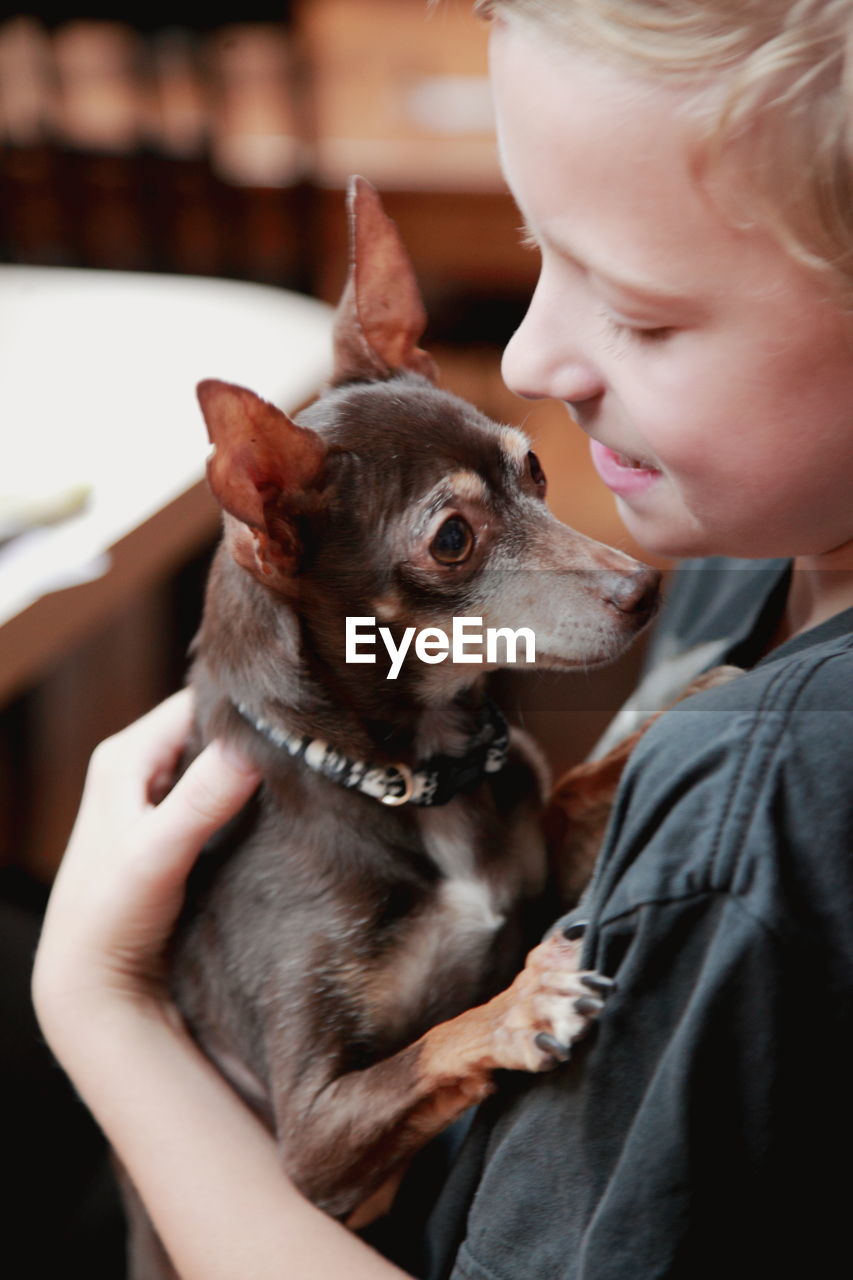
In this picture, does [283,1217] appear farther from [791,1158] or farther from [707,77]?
[707,77]

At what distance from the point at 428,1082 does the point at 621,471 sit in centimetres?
36

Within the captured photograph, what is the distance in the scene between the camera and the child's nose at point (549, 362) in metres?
0.60

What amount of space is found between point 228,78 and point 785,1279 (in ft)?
7.51

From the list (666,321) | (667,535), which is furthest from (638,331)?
(667,535)

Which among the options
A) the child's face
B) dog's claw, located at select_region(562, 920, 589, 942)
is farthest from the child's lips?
dog's claw, located at select_region(562, 920, 589, 942)

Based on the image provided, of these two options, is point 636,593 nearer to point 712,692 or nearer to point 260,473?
point 712,692

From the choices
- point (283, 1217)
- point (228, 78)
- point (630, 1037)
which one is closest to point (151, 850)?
point (283, 1217)

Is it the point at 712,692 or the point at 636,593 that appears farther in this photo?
the point at 636,593

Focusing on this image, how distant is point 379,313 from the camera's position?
0.79 m

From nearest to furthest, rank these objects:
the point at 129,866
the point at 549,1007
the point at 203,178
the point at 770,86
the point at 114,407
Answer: the point at 770,86
the point at 549,1007
the point at 129,866
the point at 114,407
the point at 203,178

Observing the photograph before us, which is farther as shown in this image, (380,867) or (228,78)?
(228,78)

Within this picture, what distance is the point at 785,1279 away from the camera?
0.54 m

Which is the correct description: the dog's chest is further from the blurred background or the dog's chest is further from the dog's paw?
the blurred background

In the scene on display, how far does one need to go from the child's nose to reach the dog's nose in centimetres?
14
